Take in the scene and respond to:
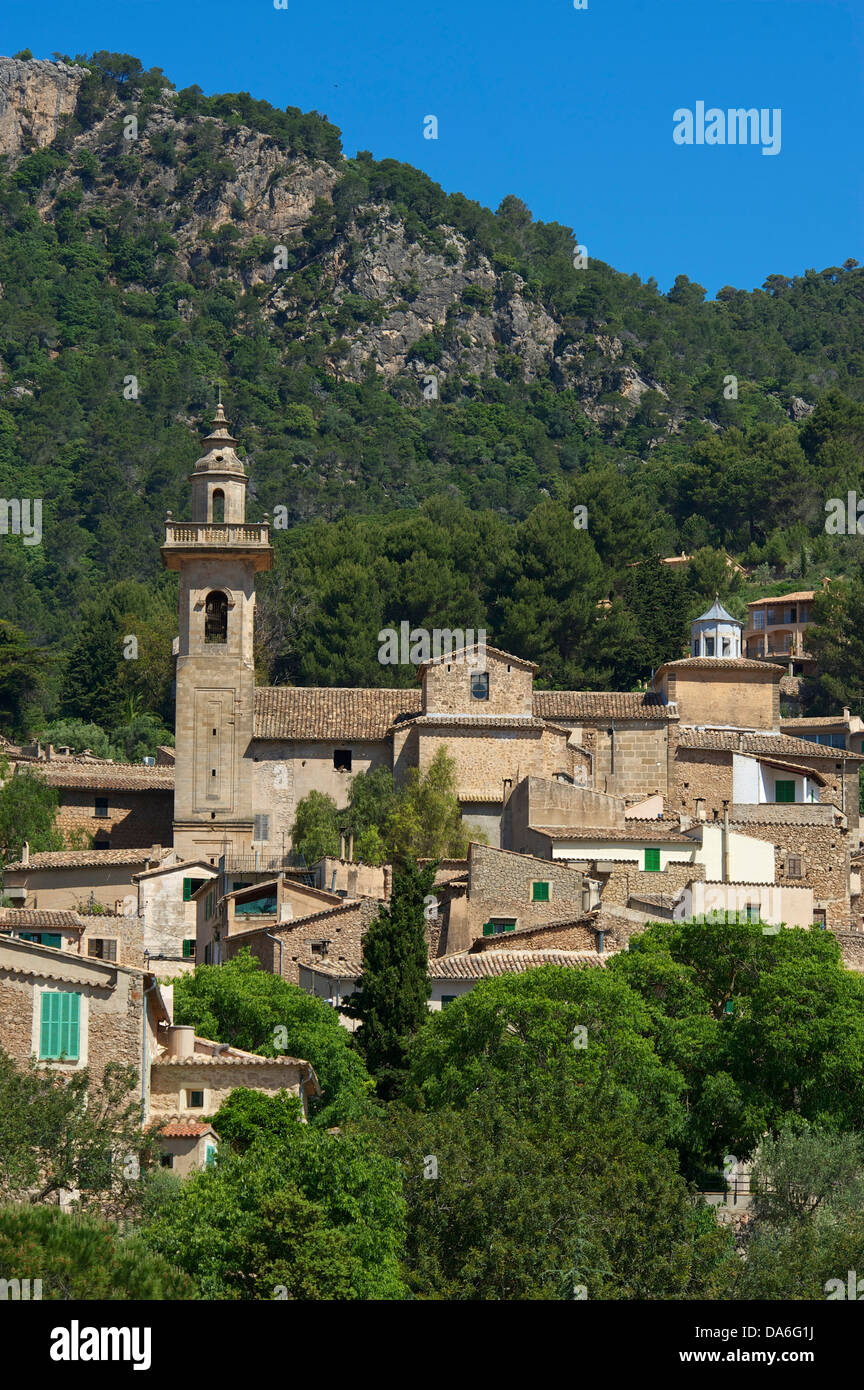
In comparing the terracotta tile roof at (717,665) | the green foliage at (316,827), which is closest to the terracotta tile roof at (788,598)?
the terracotta tile roof at (717,665)

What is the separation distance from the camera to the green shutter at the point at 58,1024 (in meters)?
25.9

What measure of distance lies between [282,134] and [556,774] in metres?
115

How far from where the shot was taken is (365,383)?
136 metres

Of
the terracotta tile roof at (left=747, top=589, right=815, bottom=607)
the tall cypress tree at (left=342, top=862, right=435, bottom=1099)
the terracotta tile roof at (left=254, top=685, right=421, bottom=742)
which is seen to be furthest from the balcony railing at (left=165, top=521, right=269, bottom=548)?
the terracotta tile roof at (left=747, top=589, right=815, bottom=607)

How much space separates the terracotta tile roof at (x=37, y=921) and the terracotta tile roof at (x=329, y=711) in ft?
48.4

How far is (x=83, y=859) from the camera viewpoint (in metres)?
49.7

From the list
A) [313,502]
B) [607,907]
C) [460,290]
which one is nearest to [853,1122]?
[607,907]

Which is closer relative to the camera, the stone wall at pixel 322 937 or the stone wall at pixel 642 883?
the stone wall at pixel 322 937

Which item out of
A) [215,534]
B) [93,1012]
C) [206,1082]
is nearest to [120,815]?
[215,534]

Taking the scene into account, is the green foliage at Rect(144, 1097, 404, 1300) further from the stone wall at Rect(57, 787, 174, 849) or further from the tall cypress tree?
the stone wall at Rect(57, 787, 174, 849)

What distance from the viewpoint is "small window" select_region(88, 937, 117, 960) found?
37.9m

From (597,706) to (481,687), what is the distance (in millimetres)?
3984

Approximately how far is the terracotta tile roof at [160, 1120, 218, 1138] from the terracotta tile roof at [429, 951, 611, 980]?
1040cm

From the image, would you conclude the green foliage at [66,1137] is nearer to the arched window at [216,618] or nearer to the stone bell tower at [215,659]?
the stone bell tower at [215,659]
